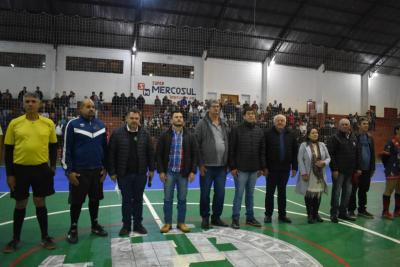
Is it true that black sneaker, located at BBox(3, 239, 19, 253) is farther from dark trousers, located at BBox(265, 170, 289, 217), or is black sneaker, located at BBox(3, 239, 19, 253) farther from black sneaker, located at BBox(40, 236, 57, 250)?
dark trousers, located at BBox(265, 170, 289, 217)


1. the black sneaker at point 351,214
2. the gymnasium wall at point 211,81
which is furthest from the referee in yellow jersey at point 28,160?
the gymnasium wall at point 211,81

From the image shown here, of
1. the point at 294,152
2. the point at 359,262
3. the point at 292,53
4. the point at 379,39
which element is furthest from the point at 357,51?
the point at 359,262

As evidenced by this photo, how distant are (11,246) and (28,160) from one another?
1252 mm

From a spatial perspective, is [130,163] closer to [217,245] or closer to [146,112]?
[217,245]

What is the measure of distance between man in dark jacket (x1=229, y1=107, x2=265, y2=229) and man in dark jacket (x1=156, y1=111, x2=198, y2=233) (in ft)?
2.58

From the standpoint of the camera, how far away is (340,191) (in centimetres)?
608

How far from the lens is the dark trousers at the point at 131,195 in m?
4.87

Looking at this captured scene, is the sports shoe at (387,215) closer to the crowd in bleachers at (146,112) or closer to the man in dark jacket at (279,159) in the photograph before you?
the man in dark jacket at (279,159)

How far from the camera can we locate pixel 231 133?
219 inches

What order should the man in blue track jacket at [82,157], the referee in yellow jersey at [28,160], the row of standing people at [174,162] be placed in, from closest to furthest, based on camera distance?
1. the referee in yellow jersey at [28,160]
2. the row of standing people at [174,162]
3. the man in blue track jacket at [82,157]

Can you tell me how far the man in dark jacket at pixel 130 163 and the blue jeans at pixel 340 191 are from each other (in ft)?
11.9

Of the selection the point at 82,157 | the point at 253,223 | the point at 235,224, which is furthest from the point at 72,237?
the point at 253,223

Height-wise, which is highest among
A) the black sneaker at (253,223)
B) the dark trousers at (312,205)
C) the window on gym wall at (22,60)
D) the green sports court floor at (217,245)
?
the window on gym wall at (22,60)

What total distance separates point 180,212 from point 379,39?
25.6 m
